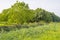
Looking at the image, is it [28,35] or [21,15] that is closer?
[28,35]

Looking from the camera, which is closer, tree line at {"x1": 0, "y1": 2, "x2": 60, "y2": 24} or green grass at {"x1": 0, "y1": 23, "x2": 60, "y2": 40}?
green grass at {"x1": 0, "y1": 23, "x2": 60, "y2": 40}

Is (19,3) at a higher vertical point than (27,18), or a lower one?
higher

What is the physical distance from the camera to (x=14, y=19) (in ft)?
128

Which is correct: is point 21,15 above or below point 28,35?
above

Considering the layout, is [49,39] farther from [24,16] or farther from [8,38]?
[24,16]

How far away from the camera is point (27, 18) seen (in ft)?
136

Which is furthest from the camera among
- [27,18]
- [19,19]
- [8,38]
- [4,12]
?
[4,12]

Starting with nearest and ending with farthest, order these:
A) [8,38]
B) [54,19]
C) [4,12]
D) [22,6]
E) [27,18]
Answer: [8,38] < [27,18] < [22,6] < [4,12] < [54,19]

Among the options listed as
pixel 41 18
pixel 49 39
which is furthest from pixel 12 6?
pixel 49 39

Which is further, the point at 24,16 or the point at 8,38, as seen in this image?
the point at 24,16

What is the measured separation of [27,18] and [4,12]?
9.04 m

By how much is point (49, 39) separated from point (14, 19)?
25.9m

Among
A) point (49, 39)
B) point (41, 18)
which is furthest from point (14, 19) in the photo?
point (49, 39)

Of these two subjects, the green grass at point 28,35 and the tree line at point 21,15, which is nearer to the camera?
the green grass at point 28,35
